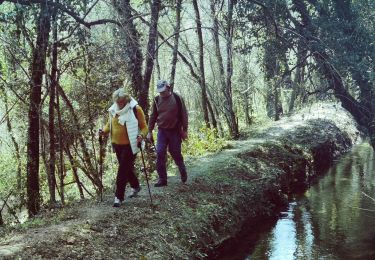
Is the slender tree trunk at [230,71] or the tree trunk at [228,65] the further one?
the tree trunk at [228,65]

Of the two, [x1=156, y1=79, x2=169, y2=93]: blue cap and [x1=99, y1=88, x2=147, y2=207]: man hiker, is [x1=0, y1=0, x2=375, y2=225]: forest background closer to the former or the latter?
[x1=99, y1=88, x2=147, y2=207]: man hiker

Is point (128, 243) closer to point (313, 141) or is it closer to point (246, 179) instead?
point (246, 179)

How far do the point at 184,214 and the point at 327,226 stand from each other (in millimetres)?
4018

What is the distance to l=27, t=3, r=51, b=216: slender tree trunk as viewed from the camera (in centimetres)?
950

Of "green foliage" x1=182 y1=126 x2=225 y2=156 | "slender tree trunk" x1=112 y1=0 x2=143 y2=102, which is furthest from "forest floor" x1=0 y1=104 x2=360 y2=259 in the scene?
"slender tree trunk" x1=112 y1=0 x2=143 y2=102

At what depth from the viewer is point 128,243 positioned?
739cm

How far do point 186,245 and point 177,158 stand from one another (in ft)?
7.40

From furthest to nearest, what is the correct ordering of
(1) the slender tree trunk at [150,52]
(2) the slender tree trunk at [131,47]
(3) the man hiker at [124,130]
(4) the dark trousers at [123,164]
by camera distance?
(1) the slender tree trunk at [150,52] < (2) the slender tree trunk at [131,47] < (4) the dark trousers at [123,164] < (3) the man hiker at [124,130]

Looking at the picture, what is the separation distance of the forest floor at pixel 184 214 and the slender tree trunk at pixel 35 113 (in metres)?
1.53

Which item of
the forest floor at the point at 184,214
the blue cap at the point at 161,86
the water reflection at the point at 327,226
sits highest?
the blue cap at the point at 161,86

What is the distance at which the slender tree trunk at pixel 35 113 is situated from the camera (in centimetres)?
950

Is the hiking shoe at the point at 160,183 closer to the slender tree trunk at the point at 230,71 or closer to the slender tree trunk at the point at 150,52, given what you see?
the slender tree trunk at the point at 150,52

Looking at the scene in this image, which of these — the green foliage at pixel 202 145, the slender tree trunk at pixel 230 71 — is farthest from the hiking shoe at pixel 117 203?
the slender tree trunk at pixel 230 71

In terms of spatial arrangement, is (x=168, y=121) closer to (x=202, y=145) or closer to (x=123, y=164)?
(x=123, y=164)
